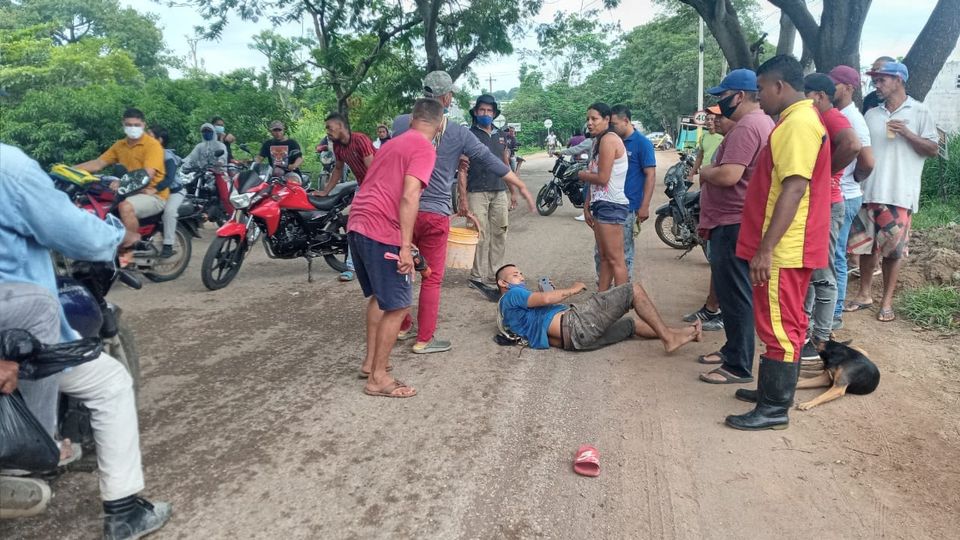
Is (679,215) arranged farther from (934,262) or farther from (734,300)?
(734,300)

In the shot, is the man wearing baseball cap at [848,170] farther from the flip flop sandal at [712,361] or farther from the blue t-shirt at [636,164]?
the blue t-shirt at [636,164]

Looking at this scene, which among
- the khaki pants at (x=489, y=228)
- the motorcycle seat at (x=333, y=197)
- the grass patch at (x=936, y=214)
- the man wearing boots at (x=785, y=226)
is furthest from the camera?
the grass patch at (x=936, y=214)

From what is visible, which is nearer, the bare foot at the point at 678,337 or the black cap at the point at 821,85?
the black cap at the point at 821,85

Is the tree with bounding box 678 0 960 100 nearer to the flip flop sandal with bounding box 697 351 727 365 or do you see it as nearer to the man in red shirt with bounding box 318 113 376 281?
the flip flop sandal with bounding box 697 351 727 365

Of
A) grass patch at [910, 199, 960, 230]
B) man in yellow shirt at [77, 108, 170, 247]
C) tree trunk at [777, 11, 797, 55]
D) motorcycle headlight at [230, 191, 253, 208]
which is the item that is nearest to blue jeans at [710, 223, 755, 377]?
motorcycle headlight at [230, 191, 253, 208]

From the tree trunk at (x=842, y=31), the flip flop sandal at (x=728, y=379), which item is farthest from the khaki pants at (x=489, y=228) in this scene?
the tree trunk at (x=842, y=31)

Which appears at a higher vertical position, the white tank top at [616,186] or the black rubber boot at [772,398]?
the white tank top at [616,186]

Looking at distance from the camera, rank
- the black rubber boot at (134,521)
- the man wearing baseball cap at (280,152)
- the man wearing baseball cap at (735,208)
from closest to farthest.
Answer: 1. the black rubber boot at (134,521)
2. the man wearing baseball cap at (735,208)
3. the man wearing baseball cap at (280,152)

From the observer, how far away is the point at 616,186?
5102 mm

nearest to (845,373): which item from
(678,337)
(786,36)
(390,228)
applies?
(678,337)

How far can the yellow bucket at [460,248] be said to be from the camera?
17.0 ft

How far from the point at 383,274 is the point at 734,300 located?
222 centimetres

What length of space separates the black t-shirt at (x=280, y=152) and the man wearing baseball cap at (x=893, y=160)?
25.1 feet

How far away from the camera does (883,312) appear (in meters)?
5.21
